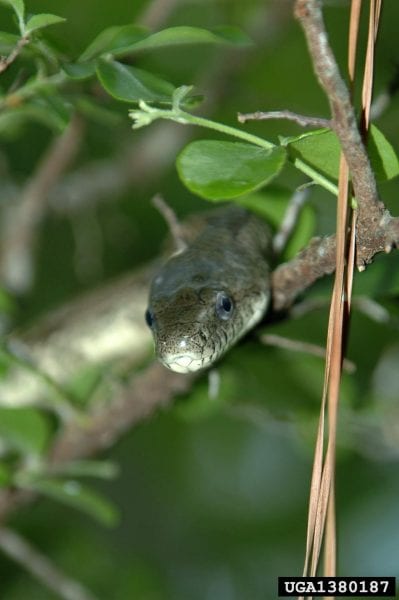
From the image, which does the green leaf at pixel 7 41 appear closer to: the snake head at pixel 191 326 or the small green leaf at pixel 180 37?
the small green leaf at pixel 180 37

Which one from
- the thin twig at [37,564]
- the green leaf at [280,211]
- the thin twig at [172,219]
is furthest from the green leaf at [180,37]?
the thin twig at [37,564]

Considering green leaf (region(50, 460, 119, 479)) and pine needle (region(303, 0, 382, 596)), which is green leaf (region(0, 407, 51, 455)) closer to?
green leaf (region(50, 460, 119, 479))

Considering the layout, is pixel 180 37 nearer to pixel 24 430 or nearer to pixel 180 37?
pixel 180 37

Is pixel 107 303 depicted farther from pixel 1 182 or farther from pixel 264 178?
pixel 264 178

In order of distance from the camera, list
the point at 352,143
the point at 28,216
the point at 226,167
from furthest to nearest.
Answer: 1. the point at 28,216
2. the point at 226,167
3. the point at 352,143

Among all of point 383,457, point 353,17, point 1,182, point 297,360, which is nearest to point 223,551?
point 383,457

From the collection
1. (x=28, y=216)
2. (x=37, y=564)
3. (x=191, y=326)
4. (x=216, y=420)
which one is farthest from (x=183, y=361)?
(x=216, y=420)
